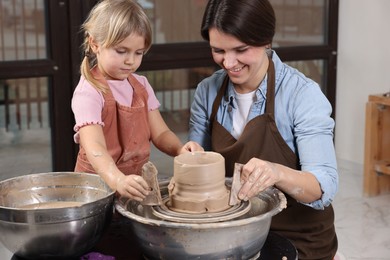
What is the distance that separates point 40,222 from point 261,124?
640 millimetres

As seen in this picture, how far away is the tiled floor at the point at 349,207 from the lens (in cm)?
304

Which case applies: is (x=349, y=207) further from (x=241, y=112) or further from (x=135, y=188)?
(x=135, y=188)

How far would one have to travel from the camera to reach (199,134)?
6.04ft

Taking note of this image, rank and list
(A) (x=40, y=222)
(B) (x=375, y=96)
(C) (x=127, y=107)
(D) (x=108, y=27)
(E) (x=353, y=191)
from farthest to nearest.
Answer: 1. (E) (x=353, y=191)
2. (B) (x=375, y=96)
3. (C) (x=127, y=107)
4. (D) (x=108, y=27)
5. (A) (x=40, y=222)

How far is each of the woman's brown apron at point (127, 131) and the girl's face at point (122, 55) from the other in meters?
0.05

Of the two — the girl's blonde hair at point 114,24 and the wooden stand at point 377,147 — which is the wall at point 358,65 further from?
the girl's blonde hair at point 114,24

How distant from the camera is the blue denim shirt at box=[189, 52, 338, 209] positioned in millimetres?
1578

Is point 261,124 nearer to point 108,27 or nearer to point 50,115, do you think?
point 108,27

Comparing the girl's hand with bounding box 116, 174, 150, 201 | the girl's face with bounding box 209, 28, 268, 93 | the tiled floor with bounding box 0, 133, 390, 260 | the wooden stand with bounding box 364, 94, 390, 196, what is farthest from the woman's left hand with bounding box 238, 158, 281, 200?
the wooden stand with bounding box 364, 94, 390, 196

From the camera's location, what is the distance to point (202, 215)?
132 centimetres

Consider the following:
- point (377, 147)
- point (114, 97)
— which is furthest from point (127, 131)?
point (377, 147)

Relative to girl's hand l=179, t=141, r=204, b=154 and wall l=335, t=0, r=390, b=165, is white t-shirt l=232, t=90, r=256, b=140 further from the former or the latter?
wall l=335, t=0, r=390, b=165

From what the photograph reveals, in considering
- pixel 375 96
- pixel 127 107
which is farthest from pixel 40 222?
pixel 375 96

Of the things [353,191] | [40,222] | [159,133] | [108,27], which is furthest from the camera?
[353,191]
